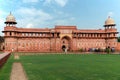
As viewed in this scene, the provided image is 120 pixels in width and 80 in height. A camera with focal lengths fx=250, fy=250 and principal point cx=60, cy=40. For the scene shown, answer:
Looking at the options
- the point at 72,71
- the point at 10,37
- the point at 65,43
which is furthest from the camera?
the point at 65,43

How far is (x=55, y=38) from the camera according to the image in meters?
50.7

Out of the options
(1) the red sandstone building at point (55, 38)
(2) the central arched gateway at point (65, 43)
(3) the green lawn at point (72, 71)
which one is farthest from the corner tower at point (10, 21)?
(3) the green lawn at point (72, 71)

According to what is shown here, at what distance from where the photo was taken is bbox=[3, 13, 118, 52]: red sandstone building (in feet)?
162

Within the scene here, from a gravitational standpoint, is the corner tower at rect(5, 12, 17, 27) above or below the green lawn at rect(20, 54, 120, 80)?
above

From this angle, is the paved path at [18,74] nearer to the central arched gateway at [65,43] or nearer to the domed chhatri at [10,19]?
the domed chhatri at [10,19]

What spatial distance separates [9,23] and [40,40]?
7064 millimetres

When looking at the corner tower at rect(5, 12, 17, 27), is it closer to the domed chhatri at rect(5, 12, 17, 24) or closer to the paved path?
the domed chhatri at rect(5, 12, 17, 24)

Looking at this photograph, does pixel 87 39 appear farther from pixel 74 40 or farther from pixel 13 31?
pixel 13 31

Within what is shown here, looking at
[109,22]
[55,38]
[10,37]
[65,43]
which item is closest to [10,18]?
[10,37]

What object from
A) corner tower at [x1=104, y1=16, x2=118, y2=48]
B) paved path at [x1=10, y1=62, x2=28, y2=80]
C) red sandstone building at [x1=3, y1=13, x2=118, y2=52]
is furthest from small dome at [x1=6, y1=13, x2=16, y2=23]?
paved path at [x1=10, y1=62, x2=28, y2=80]

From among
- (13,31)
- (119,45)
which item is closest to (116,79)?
(13,31)

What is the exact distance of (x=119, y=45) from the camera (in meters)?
52.9

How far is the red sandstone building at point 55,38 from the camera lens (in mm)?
49438

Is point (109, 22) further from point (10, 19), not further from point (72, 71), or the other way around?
point (72, 71)
